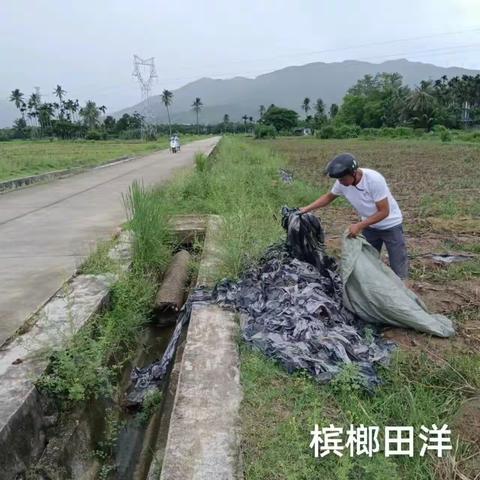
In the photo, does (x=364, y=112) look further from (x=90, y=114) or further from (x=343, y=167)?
(x=343, y=167)

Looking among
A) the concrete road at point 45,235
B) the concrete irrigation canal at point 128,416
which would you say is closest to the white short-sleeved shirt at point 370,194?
the concrete irrigation canal at point 128,416

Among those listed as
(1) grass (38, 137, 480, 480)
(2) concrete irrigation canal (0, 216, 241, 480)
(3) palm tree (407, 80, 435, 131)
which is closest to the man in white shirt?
(1) grass (38, 137, 480, 480)

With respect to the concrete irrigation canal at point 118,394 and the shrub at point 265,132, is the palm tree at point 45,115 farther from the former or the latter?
the concrete irrigation canal at point 118,394

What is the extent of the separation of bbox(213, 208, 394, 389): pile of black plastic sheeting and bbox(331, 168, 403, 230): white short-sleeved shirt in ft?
1.91

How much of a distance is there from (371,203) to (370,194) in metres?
0.11

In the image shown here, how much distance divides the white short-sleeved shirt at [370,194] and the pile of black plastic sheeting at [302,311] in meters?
0.58

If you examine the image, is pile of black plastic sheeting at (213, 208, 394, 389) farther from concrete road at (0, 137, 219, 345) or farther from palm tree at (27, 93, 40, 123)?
palm tree at (27, 93, 40, 123)

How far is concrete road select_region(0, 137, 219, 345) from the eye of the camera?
15.3ft

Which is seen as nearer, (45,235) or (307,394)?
(307,394)

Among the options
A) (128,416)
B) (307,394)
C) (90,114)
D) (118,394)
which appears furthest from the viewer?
(90,114)

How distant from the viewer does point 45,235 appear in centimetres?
727

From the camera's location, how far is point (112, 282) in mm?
4898

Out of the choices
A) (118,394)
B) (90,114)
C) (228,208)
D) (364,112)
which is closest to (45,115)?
(90,114)

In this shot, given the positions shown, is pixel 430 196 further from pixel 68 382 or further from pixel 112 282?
pixel 68 382
